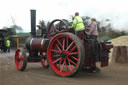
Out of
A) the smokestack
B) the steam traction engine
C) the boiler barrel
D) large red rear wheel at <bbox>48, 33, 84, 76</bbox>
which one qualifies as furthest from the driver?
the smokestack

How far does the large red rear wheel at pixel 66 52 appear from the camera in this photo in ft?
13.4

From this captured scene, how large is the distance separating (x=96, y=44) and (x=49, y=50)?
1.30 meters

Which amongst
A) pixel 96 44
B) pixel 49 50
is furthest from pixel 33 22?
pixel 96 44

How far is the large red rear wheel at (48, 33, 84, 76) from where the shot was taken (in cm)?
409

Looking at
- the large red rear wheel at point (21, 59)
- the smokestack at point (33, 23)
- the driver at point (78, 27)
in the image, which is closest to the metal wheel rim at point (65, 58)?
the driver at point (78, 27)

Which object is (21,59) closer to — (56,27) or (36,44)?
(36,44)

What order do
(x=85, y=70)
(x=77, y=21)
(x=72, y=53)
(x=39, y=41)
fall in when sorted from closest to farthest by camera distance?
(x=72, y=53), (x=77, y=21), (x=85, y=70), (x=39, y=41)

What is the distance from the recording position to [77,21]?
4648mm

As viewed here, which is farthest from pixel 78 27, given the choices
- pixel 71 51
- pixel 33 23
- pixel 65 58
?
pixel 33 23

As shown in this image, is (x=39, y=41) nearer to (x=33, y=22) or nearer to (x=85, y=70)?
(x=33, y=22)

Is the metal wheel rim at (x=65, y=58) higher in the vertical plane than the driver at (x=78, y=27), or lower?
lower

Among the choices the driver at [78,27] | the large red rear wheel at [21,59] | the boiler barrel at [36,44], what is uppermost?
the driver at [78,27]

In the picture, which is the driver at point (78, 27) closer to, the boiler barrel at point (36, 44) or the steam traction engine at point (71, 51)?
the steam traction engine at point (71, 51)

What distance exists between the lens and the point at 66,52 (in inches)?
174
